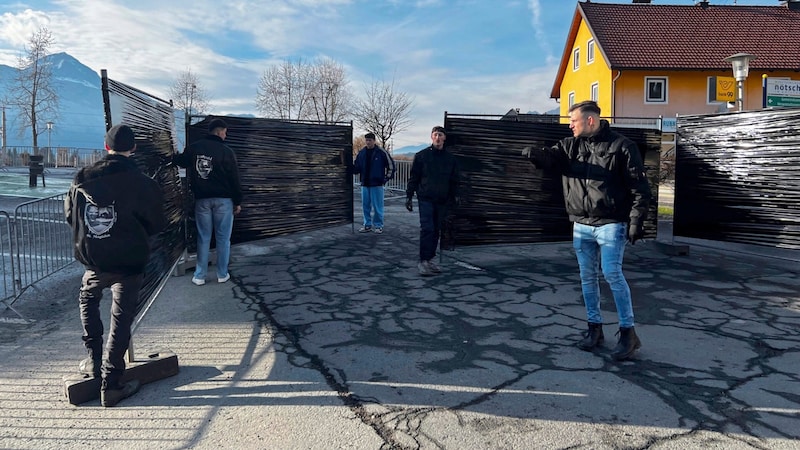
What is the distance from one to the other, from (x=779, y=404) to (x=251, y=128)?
A: 23.3ft

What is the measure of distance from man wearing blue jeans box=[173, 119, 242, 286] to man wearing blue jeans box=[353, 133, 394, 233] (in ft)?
14.6

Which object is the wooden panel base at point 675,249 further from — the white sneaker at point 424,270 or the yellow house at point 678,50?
the yellow house at point 678,50

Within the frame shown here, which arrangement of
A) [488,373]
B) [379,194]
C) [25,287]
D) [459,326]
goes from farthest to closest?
[379,194]
[25,287]
[459,326]
[488,373]

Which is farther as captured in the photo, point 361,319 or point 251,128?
point 251,128

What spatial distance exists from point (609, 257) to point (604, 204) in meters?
0.40

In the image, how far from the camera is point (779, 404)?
10.8 feet

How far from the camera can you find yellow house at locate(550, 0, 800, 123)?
28469 millimetres

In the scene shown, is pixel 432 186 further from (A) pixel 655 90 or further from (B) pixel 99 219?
(A) pixel 655 90

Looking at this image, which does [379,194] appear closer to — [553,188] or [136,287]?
[553,188]

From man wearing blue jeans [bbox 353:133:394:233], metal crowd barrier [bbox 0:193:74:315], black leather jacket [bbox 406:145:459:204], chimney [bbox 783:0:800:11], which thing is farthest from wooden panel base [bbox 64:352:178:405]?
chimney [bbox 783:0:800:11]

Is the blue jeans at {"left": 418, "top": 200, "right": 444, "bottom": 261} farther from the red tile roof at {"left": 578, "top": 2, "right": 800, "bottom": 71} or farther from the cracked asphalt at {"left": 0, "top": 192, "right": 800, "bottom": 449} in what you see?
the red tile roof at {"left": 578, "top": 2, "right": 800, "bottom": 71}

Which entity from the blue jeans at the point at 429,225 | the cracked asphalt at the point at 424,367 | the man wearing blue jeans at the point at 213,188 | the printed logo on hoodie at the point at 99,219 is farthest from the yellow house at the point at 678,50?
the printed logo on hoodie at the point at 99,219

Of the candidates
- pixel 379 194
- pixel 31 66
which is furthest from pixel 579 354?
pixel 31 66

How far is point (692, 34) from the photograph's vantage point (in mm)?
30188
